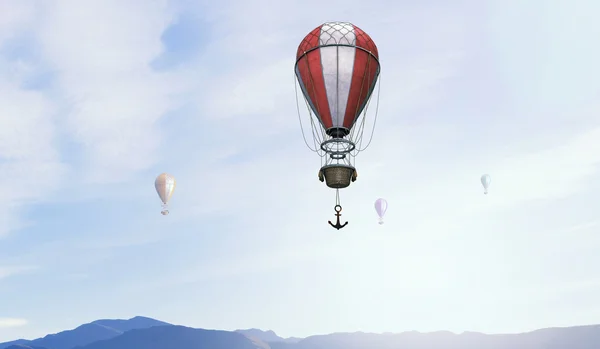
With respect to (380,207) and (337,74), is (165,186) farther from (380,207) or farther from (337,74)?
(337,74)

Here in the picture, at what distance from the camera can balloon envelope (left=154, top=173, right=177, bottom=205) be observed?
83000mm

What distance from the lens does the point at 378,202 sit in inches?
3661

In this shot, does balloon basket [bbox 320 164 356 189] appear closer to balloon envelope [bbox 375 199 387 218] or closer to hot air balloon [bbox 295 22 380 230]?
hot air balloon [bbox 295 22 380 230]

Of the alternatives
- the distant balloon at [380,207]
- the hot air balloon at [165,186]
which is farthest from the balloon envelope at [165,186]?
the distant balloon at [380,207]

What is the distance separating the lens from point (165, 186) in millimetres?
83688

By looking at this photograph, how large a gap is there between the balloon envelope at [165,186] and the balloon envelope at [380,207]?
2722 cm

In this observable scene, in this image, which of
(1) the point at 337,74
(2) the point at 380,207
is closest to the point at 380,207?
(2) the point at 380,207

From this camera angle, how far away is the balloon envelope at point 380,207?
92.2 meters

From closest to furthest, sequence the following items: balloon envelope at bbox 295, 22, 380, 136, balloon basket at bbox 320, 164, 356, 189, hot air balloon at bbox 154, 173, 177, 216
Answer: balloon basket at bbox 320, 164, 356, 189
balloon envelope at bbox 295, 22, 380, 136
hot air balloon at bbox 154, 173, 177, 216

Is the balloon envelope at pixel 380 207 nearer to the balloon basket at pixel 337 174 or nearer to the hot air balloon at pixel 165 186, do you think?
the hot air balloon at pixel 165 186

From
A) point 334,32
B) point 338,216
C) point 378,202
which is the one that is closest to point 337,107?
point 334,32

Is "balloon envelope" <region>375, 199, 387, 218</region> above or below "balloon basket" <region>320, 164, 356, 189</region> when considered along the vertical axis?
above

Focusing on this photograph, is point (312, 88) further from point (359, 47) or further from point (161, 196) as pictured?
point (161, 196)

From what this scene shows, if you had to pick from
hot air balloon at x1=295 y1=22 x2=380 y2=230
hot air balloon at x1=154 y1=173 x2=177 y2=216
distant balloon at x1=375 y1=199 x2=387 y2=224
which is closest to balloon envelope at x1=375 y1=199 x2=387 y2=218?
distant balloon at x1=375 y1=199 x2=387 y2=224
